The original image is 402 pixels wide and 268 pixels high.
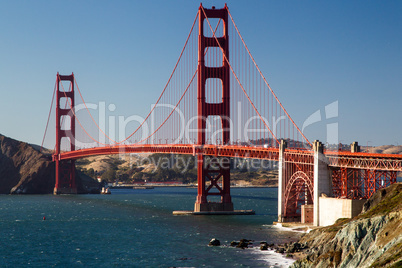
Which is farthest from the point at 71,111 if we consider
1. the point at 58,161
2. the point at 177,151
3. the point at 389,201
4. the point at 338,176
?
the point at 389,201

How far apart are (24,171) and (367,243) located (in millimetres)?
129256

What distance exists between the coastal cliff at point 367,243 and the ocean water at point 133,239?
388 cm

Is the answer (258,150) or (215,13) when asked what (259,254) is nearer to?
(258,150)

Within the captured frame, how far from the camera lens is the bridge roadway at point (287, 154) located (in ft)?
170

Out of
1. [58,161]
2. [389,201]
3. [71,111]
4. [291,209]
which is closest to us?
[389,201]

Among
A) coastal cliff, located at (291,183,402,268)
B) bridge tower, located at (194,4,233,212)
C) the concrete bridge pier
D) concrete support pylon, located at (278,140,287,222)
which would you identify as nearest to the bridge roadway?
concrete support pylon, located at (278,140,287,222)

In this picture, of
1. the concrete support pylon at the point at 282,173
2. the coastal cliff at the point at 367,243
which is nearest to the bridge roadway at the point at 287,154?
the concrete support pylon at the point at 282,173

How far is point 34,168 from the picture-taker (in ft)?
507

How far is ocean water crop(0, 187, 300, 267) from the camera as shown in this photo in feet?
163

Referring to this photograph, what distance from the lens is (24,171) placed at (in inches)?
6166

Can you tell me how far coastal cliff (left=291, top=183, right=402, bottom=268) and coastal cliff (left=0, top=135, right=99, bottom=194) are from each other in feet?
383

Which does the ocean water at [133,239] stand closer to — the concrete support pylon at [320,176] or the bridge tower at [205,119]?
the concrete support pylon at [320,176]

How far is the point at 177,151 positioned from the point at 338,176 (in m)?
35.3

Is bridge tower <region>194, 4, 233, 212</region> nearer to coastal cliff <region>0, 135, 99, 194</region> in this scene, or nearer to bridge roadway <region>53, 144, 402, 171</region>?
bridge roadway <region>53, 144, 402, 171</region>
